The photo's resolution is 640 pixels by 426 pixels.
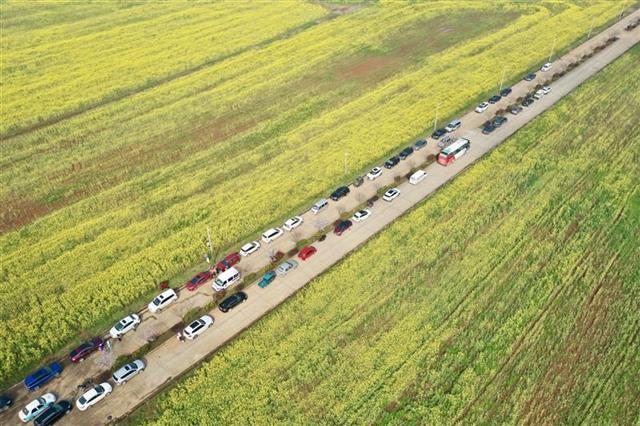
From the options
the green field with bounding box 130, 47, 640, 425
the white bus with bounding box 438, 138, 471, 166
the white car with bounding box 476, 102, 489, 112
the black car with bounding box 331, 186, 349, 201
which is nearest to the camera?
the green field with bounding box 130, 47, 640, 425

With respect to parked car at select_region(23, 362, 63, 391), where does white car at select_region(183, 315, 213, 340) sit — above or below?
below

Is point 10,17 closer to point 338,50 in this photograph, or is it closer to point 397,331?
point 338,50

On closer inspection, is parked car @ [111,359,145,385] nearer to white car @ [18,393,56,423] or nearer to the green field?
the green field

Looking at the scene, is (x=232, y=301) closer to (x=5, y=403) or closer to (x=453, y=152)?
(x=5, y=403)

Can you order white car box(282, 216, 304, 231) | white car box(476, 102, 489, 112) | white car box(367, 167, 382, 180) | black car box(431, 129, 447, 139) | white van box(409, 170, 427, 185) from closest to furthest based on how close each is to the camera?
1. white car box(282, 216, 304, 231)
2. white van box(409, 170, 427, 185)
3. white car box(367, 167, 382, 180)
4. black car box(431, 129, 447, 139)
5. white car box(476, 102, 489, 112)

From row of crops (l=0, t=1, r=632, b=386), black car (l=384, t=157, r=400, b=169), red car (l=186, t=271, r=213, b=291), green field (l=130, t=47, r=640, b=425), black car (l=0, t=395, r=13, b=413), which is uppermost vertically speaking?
row of crops (l=0, t=1, r=632, b=386)

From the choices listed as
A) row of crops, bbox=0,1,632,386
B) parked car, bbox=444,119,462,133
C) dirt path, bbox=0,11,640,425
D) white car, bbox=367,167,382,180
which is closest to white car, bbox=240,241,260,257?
dirt path, bbox=0,11,640,425

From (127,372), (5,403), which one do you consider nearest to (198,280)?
(127,372)

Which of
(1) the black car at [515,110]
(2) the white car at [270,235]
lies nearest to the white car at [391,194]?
(2) the white car at [270,235]
